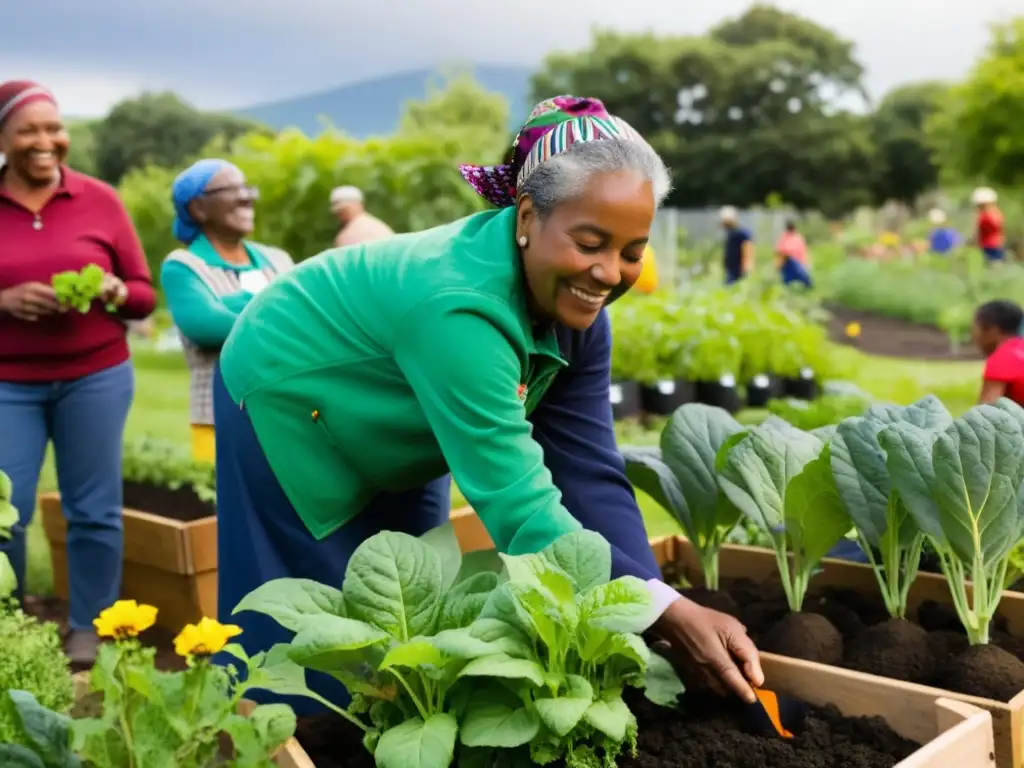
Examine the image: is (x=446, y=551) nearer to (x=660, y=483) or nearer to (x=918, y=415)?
(x=660, y=483)

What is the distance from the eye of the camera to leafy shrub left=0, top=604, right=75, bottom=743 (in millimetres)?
1756

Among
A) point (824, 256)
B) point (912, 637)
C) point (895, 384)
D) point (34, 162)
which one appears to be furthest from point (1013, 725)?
point (824, 256)

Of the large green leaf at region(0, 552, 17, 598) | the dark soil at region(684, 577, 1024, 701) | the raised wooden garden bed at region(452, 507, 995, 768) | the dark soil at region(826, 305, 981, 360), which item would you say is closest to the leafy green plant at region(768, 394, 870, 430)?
the dark soil at region(684, 577, 1024, 701)

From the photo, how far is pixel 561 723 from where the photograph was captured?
1331 mm

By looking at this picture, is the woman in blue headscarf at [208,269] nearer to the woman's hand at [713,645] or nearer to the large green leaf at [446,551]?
the large green leaf at [446,551]

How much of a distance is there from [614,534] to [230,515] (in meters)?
0.73

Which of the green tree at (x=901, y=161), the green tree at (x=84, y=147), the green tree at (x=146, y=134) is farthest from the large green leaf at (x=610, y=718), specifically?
the green tree at (x=901, y=161)

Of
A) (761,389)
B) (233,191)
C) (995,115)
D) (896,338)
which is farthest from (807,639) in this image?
(995,115)

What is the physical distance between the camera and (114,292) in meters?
3.23

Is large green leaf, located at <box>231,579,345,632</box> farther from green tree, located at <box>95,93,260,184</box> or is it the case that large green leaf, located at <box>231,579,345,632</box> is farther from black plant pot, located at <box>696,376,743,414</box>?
green tree, located at <box>95,93,260,184</box>

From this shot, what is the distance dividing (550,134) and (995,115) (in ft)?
82.7

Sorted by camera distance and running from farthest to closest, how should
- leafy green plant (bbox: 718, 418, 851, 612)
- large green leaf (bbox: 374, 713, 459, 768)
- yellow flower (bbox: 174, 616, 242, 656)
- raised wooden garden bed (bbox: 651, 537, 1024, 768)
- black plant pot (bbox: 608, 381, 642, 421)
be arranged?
black plant pot (bbox: 608, 381, 642, 421)
leafy green plant (bbox: 718, 418, 851, 612)
raised wooden garden bed (bbox: 651, 537, 1024, 768)
large green leaf (bbox: 374, 713, 459, 768)
yellow flower (bbox: 174, 616, 242, 656)

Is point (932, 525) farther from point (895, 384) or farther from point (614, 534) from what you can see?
point (895, 384)

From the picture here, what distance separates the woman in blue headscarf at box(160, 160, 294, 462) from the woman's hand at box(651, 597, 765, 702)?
2296 mm
